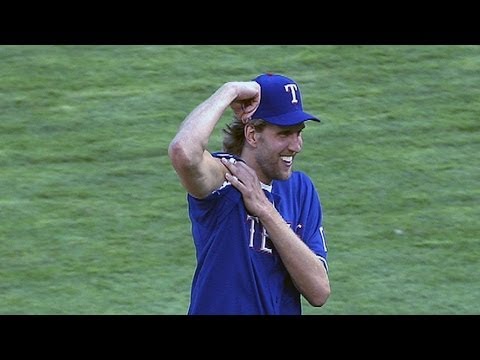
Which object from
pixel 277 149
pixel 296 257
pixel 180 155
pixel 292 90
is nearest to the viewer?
pixel 180 155

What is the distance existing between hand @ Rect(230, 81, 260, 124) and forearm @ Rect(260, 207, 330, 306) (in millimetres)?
401

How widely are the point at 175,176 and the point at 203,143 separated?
157 inches

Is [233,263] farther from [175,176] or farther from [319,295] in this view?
[175,176]

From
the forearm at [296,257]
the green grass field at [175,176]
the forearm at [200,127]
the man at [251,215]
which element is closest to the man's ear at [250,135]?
the man at [251,215]

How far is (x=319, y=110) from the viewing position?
941 centimetres

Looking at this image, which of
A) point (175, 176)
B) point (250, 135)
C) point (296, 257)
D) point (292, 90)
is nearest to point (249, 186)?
point (250, 135)

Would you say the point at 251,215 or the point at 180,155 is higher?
the point at 180,155

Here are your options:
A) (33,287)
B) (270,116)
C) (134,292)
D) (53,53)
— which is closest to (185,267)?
(134,292)

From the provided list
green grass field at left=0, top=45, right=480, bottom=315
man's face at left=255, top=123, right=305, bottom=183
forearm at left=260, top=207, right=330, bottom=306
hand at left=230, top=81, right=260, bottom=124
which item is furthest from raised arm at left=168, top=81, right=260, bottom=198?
green grass field at left=0, top=45, right=480, bottom=315

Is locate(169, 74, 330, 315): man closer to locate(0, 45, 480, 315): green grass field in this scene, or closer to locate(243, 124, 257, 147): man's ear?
locate(243, 124, 257, 147): man's ear

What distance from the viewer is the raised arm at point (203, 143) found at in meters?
5.00

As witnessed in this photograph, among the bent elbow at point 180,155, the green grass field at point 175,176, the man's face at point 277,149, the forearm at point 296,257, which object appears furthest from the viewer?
the green grass field at point 175,176

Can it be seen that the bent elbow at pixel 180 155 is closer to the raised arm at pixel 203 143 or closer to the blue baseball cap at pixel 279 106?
the raised arm at pixel 203 143

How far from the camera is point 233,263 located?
203 inches
